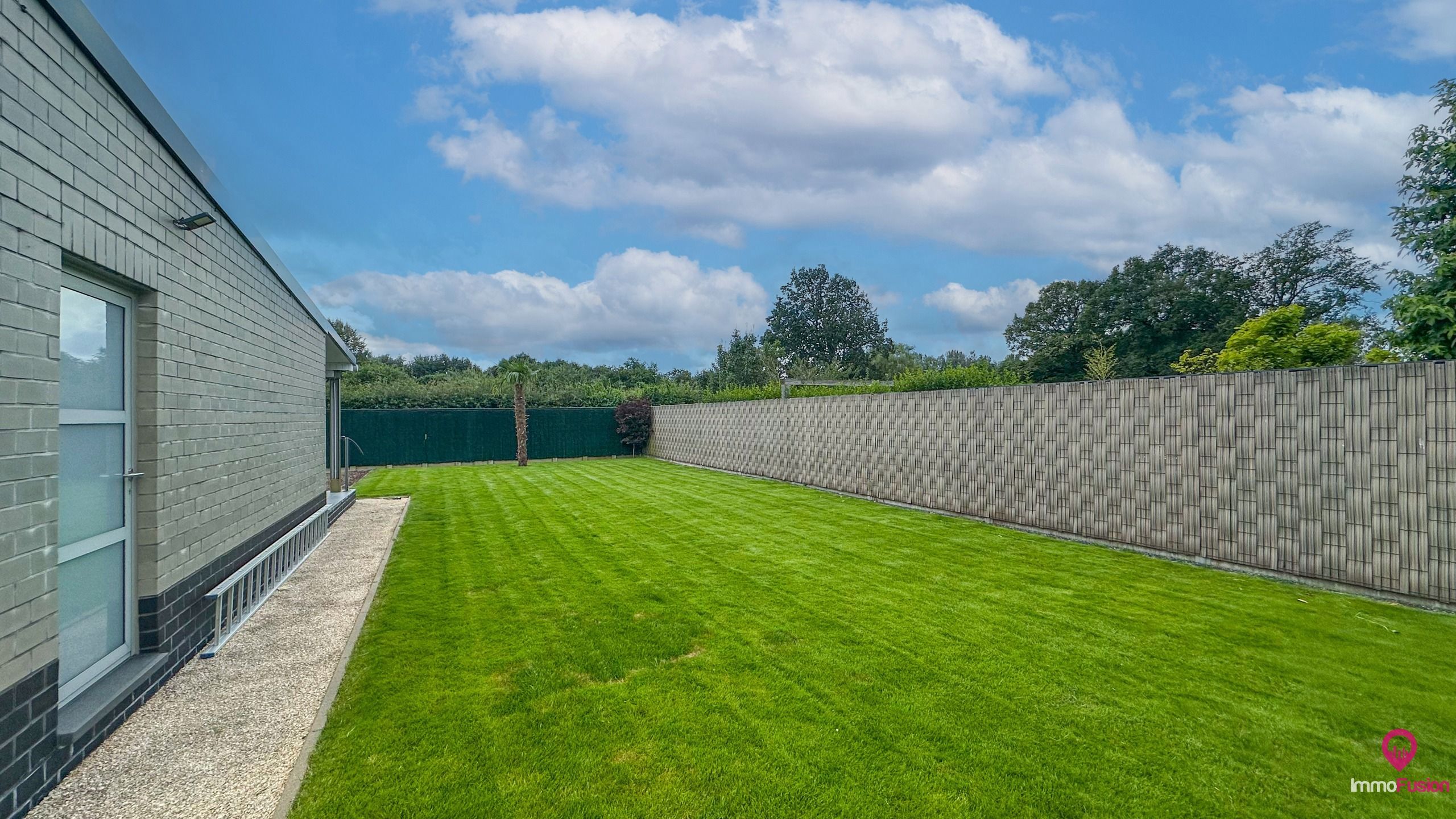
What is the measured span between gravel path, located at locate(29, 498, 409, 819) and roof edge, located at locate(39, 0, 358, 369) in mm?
2865

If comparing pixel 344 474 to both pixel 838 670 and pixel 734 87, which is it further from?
pixel 838 670

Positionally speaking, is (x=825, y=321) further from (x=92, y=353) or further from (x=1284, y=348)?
(x=92, y=353)

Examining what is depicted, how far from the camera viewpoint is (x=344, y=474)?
441 inches

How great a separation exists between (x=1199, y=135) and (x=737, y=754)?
1589 centimetres

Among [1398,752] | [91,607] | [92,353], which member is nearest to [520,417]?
[92,353]

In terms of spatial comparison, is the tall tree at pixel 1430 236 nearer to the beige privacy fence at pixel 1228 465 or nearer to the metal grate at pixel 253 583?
the beige privacy fence at pixel 1228 465

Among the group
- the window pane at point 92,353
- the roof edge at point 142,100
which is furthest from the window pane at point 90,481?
the roof edge at point 142,100

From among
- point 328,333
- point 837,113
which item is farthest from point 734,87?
point 328,333

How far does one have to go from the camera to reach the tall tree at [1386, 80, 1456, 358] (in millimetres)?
6945

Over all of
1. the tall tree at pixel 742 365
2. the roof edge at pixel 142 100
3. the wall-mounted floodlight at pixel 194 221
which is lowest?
the wall-mounted floodlight at pixel 194 221

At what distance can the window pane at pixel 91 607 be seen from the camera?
2619 millimetres

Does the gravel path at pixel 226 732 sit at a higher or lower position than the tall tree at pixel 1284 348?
lower

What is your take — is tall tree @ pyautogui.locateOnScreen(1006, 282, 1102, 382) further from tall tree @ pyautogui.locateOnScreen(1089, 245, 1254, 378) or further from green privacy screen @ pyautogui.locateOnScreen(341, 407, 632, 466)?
green privacy screen @ pyautogui.locateOnScreen(341, 407, 632, 466)

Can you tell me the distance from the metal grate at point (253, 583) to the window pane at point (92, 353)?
1451mm
